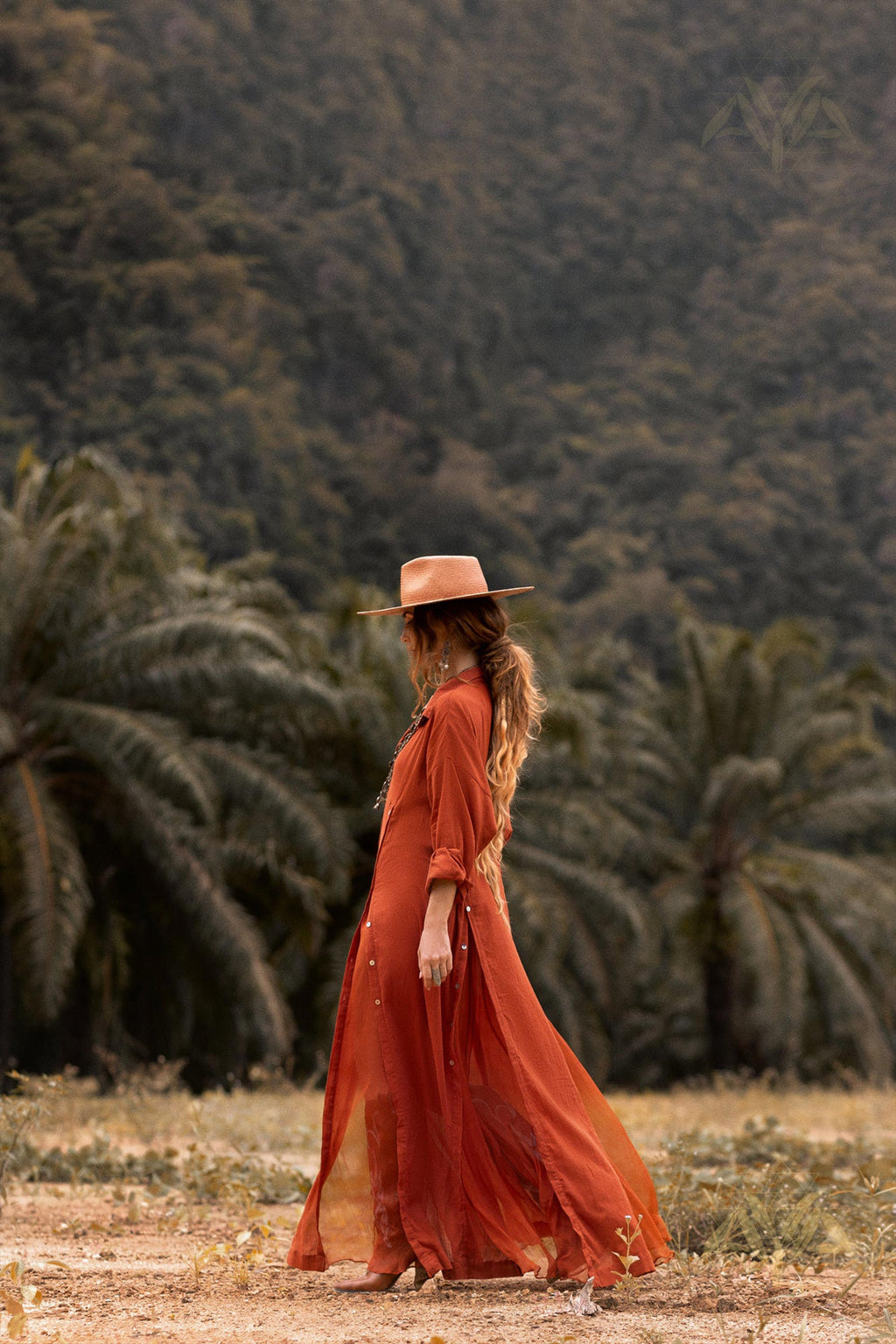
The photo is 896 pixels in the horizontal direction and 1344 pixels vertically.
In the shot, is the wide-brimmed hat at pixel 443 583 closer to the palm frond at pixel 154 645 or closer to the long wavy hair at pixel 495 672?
the long wavy hair at pixel 495 672

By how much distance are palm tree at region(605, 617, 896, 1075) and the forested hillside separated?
23559 mm

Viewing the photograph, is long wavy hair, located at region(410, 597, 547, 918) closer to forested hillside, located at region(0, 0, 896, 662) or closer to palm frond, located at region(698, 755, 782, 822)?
palm frond, located at region(698, 755, 782, 822)

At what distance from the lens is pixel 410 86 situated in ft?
237

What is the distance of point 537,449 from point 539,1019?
5882 centimetres

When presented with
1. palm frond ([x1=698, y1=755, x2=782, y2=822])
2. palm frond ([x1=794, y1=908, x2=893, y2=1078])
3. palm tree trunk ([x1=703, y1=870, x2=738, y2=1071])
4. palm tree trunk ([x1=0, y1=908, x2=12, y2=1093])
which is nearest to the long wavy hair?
palm tree trunk ([x1=0, y1=908, x2=12, y2=1093])

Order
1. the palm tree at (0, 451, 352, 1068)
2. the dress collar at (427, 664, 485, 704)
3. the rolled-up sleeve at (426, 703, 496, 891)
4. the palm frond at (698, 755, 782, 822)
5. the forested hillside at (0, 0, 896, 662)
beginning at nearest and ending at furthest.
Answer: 1. the rolled-up sleeve at (426, 703, 496, 891)
2. the dress collar at (427, 664, 485, 704)
3. the palm tree at (0, 451, 352, 1068)
4. the palm frond at (698, 755, 782, 822)
5. the forested hillside at (0, 0, 896, 662)

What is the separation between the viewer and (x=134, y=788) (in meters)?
14.5

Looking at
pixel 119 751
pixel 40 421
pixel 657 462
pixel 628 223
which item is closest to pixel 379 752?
pixel 119 751

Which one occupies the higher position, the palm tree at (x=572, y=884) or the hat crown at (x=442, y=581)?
the hat crown at (x=442, y=581)

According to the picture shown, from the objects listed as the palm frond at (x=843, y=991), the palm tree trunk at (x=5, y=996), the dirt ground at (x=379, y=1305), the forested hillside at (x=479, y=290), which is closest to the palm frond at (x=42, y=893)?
the palm tree trunk at (x=5, y=996)

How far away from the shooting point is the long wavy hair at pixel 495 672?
4375mm

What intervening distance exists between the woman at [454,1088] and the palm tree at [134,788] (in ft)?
29.9

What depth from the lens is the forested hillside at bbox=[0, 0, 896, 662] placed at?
164 ft

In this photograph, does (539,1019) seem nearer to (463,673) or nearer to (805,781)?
(463,673)
